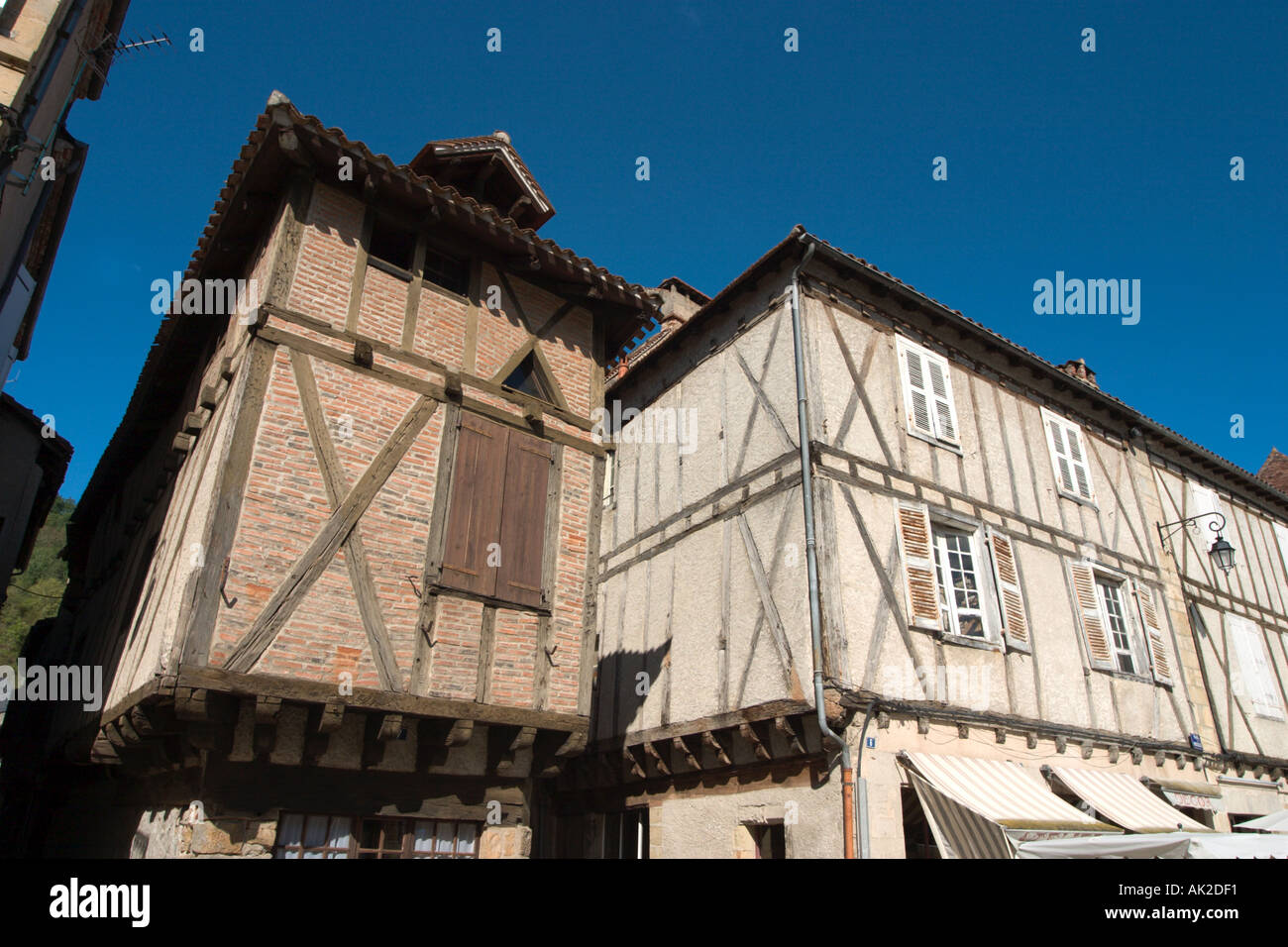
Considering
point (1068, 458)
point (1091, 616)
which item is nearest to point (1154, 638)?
point (1091, 616)

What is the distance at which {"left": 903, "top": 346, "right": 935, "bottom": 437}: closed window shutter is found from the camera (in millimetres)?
10789

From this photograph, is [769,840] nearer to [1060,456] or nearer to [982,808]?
[982,808]

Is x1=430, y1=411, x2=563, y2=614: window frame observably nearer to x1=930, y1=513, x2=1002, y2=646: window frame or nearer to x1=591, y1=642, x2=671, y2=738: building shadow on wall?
x1=591, y1=642, x2=671, y2=738: building shadow on wall

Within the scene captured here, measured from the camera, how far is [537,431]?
812 cm

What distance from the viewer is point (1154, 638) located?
12.2 m

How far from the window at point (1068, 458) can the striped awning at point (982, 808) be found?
17.9 ft

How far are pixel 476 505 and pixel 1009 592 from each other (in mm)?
7083

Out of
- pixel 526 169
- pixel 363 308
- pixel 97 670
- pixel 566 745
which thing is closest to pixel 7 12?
pixel 363 308

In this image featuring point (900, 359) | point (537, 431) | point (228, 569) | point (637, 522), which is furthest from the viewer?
point (637, 522)

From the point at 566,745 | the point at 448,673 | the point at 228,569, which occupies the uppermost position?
the point at 228,569

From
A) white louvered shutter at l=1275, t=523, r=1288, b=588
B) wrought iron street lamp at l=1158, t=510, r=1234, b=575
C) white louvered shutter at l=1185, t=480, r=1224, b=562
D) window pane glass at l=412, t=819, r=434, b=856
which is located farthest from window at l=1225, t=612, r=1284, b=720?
window pane glass at l=412, t=819, r=434, b=856
